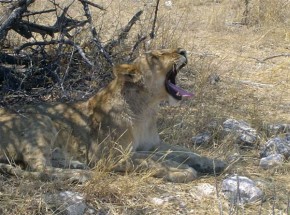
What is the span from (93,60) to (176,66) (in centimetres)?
146

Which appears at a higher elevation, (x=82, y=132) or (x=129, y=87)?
(x=129, y=87)

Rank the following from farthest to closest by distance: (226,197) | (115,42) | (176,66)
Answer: (115,42), (176,66), (226,197)

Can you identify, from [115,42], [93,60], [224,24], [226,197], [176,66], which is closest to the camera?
[226,197]

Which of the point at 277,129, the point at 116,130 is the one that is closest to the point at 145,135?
the point at 116,130

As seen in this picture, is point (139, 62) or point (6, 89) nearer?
point (139, 62)

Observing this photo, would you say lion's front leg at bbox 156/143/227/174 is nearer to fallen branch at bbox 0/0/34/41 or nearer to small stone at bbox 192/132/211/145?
small stone at bbox 192/132/211/145

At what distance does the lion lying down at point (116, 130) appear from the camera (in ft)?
13.5

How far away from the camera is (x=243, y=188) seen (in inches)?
151

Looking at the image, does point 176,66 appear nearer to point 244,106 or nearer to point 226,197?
point 226,197

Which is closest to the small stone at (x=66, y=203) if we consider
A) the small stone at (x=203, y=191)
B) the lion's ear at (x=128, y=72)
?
the small stone at (x=203, y=191)

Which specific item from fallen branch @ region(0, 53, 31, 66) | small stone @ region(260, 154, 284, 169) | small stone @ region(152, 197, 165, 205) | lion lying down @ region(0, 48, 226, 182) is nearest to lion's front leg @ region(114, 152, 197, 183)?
lion lying down @ region(0, 48, 226, 182)

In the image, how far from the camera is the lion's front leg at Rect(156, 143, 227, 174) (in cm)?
430

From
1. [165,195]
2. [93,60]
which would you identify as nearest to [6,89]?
[93,60]

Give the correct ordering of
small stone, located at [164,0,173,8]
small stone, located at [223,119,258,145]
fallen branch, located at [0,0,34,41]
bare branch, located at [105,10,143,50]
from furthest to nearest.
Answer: small stone, located at [164,0,173,8]
bare branch, located at [105,10,143,50]
small stone, located at [223,119,258,145]
fallen branch, located at [0,0,34,41]
